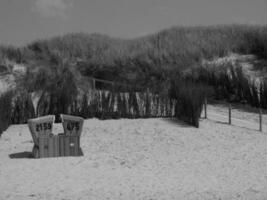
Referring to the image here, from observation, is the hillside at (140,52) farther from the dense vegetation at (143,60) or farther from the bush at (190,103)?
the bush at (190,103)

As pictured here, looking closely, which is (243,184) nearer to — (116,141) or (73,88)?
(116,141)

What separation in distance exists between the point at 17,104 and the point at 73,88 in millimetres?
1720

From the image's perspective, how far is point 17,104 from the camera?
12727 mm

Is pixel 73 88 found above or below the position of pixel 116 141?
above

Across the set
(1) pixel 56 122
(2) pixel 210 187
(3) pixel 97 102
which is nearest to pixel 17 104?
(1) pixel 56 122

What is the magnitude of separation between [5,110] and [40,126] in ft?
10.6

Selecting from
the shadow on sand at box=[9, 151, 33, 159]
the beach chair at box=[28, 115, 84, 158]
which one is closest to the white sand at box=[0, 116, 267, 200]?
the shadow on sand at box=[9, 151, 33, 159]

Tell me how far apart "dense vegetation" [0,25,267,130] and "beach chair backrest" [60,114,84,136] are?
3.91 m

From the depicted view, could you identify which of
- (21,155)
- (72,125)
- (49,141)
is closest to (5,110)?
(21,155)

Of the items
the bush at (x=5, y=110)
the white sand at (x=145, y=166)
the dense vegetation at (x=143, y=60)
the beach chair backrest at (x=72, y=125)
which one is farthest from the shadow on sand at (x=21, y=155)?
the dense vegetation at (x=143, y=60)

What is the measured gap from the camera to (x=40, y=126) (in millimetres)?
9055

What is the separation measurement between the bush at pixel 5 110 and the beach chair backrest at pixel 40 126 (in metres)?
2.53

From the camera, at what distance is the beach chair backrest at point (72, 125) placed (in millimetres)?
9164

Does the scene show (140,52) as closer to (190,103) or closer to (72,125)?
(190,103)
